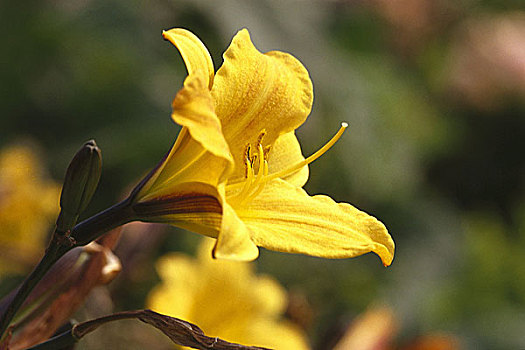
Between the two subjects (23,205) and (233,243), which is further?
(23,205)

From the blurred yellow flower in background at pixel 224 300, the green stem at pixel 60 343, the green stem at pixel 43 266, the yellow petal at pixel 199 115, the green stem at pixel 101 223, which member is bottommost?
the blurred yellow flower in background at pixel 224 300

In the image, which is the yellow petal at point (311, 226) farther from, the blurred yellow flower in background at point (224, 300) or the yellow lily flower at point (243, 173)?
the blurred yellow flower in background at point (224, 300)

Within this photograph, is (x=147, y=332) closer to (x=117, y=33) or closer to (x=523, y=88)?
(x=117, y=33)

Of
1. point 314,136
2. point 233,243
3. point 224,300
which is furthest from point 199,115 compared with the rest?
point 314,136

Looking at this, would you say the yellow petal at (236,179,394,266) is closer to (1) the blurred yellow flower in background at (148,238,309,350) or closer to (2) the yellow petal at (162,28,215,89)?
(2) the yellow petal at (162,28,215,89)

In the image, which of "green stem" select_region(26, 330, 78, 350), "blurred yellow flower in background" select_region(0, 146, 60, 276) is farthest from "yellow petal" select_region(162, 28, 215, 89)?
"blurred yellow flower in background" select_region(0, 146, 60, 276)

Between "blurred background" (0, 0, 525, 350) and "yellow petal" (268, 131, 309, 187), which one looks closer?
"yellow petal" (268, 131, 309, 187)

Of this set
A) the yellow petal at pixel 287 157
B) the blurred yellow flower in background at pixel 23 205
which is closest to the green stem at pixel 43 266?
the yellow petal at pixel 287 157

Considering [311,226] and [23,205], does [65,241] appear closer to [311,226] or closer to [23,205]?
[311,226]
